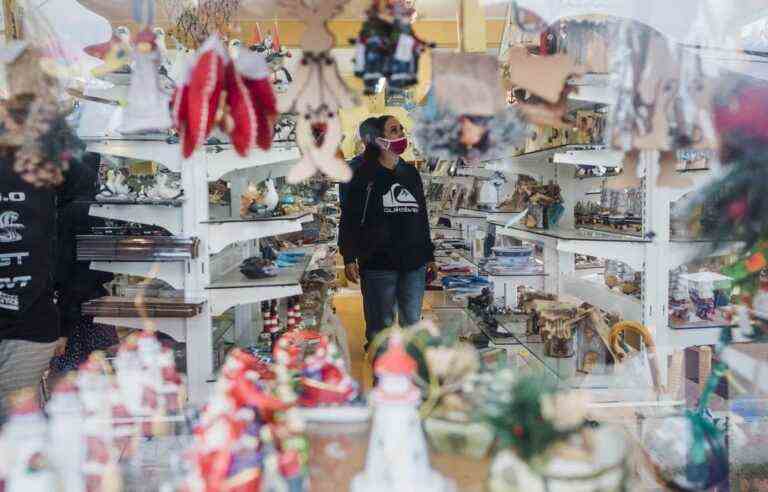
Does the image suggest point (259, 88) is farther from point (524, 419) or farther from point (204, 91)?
point (524, 419)

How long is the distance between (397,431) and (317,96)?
25.9 inches

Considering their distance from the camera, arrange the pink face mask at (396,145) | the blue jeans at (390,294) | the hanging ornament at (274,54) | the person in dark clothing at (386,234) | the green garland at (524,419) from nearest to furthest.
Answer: the green garland at (524,419) < the hanging ornament at (274,54) < the pink face mask at (396,145) < the person in dark clothing at (386,234) < the blue jeans at (390,294)

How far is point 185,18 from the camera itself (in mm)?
2297

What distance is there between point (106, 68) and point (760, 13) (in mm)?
1597

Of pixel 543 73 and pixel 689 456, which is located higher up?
pixel 543 73

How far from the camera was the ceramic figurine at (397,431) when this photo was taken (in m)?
1.12

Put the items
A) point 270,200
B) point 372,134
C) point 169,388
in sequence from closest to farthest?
point 169,388 → point 372,134 → point 270,200

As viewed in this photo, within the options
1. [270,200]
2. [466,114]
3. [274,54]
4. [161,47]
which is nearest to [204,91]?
[466,114]

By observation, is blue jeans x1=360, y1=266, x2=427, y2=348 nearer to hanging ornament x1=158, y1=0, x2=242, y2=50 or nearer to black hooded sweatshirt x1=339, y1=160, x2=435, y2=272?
black hooded sweatshirt x1=339, y1=160, x2=435, y2=272

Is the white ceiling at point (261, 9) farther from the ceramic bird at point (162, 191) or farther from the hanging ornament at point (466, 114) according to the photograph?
the ceramic bird at point (162, 191)

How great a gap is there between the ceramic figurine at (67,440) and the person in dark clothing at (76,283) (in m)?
1.63

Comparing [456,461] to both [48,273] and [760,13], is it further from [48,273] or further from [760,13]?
[48,273]

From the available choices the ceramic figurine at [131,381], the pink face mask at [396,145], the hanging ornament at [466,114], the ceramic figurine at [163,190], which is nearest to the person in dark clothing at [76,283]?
the ceramic figurine at [163,190]

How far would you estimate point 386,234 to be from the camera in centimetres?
300
